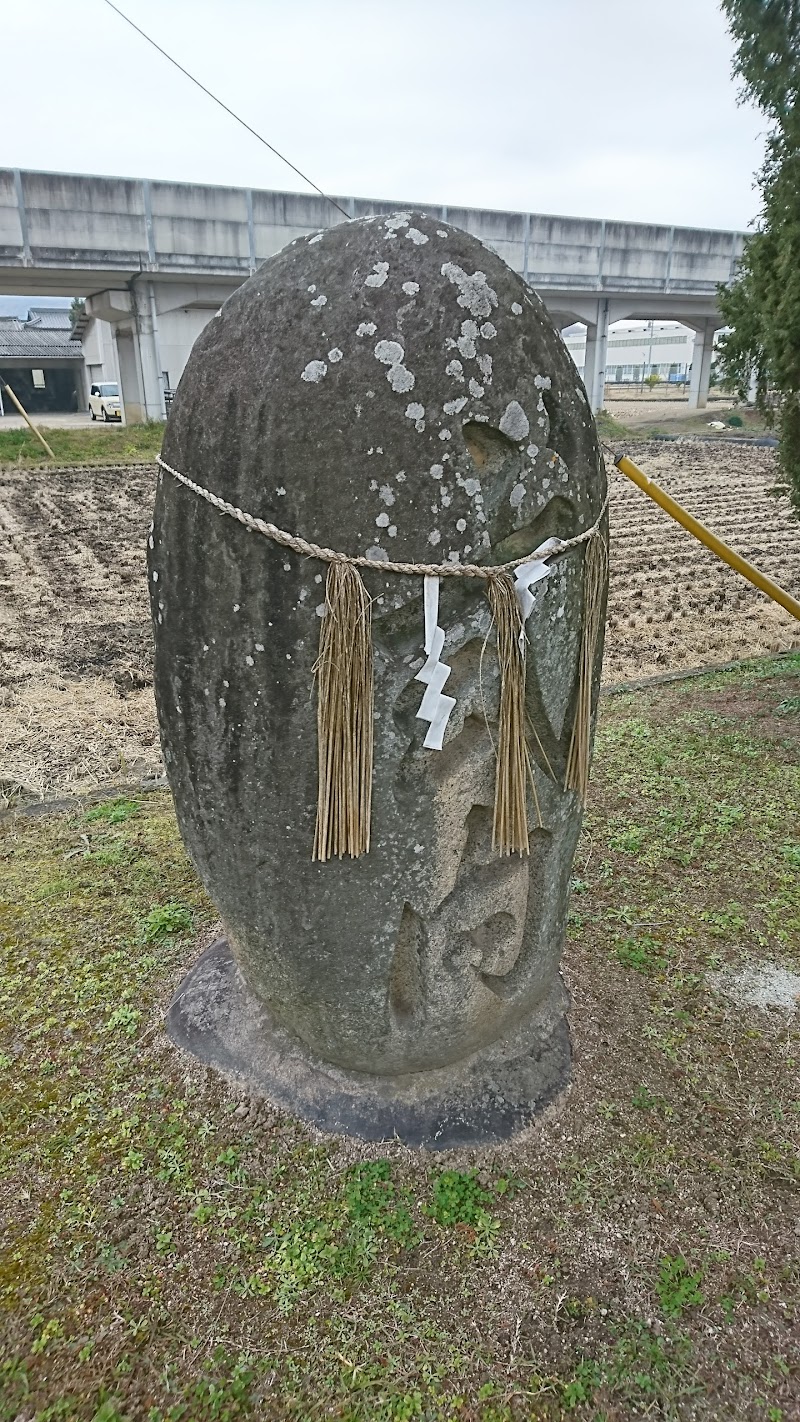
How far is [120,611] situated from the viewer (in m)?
8.81

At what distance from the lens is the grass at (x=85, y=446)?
19.3 m

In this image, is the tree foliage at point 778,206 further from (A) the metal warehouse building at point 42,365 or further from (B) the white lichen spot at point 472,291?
(A) the metal warehouse building at point 42,365

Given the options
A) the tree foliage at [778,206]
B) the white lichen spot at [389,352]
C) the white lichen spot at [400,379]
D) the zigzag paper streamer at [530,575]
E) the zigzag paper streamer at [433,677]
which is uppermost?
the tree foliage at [778,206]

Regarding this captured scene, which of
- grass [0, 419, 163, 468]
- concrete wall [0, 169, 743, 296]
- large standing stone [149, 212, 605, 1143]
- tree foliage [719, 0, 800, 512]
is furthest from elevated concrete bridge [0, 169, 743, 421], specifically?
large standing stone [149, 212, 605, 1143]

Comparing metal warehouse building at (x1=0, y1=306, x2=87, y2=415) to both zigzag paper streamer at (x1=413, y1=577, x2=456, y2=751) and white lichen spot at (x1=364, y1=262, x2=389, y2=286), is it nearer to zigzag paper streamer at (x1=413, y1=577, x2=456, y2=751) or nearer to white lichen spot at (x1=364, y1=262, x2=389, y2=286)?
white lichen spot at (x1=364, y1=262, x2=389, y2=286)

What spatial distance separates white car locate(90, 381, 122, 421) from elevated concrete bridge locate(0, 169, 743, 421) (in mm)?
8022

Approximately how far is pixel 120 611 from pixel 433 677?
7.30m

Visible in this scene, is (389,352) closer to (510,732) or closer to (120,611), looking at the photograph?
(510,732)

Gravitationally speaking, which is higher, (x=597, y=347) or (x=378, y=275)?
(x=597, y=347)

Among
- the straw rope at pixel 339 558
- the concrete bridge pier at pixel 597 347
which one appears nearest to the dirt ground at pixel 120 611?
the straw rope at pixel 339 558

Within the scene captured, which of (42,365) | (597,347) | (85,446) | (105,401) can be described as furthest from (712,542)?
(42,365)

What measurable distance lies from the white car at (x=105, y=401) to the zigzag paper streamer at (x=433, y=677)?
30.9 m

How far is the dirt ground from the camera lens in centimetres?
568

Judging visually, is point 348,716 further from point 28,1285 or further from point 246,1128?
point 28,1285
